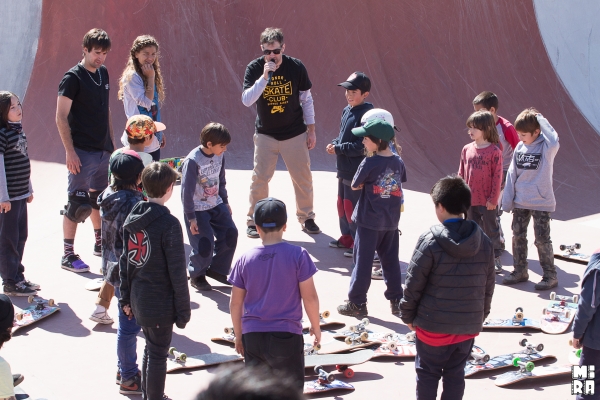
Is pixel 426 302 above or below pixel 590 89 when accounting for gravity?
below

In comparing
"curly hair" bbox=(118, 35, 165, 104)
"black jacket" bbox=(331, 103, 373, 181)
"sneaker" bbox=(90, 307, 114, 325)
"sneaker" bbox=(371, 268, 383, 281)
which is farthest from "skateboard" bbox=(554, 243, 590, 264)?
"sneaker" bbox=(90, 307, 114, 325)

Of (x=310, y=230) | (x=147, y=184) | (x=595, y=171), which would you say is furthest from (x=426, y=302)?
(x=595, y=171)

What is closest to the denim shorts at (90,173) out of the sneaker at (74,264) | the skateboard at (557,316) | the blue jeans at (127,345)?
the sneaker at (74,264)

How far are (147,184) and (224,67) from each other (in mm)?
7712

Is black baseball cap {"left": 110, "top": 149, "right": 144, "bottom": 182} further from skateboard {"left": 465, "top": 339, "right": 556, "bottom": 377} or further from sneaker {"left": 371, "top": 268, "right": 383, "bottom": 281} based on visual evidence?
sneaker {"left": 371, "top": 268, "right": 383, "bottom": 281}

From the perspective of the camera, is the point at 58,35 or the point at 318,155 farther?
the point at 58,35

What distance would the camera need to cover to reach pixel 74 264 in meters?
6.00

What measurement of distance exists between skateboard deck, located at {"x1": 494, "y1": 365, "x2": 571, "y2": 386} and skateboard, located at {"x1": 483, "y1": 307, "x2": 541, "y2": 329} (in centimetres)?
67

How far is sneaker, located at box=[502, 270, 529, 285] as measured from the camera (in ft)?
19.4

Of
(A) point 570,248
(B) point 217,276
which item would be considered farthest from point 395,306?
(A) point 570,248

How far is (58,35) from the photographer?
11195 millimetres

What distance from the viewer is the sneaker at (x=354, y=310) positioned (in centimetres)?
514

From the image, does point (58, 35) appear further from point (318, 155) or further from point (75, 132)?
point (75, 132)

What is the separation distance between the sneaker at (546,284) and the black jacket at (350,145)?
1.86 meters
